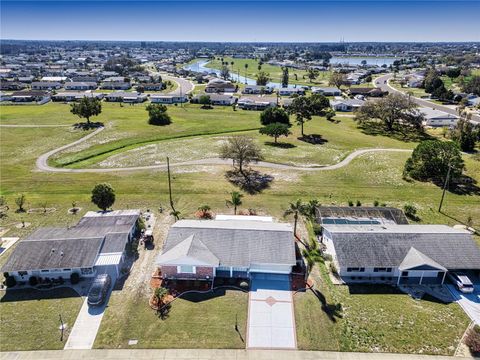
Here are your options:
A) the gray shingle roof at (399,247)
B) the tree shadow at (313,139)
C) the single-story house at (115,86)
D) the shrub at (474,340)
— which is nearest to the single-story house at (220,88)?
the single-story house at (115,86)

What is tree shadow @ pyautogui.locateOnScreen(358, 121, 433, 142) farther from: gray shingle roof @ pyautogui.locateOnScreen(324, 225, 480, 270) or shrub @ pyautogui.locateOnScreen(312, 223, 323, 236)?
shrub @ pyautogui.locateOnScreen(312, 223, 323, 236)

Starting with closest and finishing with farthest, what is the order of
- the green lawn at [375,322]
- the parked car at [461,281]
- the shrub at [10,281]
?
the green lawn at [375,322] < the parked car at [461,281] < the shrub at [10,281]

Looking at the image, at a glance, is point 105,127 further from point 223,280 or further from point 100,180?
point 223,280

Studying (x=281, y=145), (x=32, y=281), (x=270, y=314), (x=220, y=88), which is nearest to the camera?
(x=270, y=314)

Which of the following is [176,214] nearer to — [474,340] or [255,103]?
[474,340]

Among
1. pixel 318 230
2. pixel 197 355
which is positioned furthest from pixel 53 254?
pixel 318 230

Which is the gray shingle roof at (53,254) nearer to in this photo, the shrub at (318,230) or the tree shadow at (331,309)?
the tree shadow at (331,309)

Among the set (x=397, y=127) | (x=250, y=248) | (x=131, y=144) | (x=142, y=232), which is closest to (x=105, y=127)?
(x=131, y=144)
